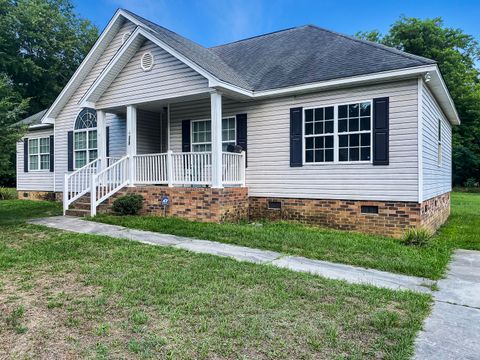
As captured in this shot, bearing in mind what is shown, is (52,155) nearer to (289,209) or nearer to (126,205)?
(126,205)

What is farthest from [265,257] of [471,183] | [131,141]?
[471,183]

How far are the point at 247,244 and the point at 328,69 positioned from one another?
501cm

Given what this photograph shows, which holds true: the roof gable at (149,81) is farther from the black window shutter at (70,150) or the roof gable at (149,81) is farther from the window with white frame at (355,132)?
the black window shutter at (70,150)

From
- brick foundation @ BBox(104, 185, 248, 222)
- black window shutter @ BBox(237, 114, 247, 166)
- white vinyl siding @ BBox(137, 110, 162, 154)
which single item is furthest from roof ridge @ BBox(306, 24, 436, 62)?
white vinyl siding @ BBox(137, 110, 162, 154)

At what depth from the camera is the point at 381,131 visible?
8.11 metres

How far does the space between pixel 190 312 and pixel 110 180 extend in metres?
7.82

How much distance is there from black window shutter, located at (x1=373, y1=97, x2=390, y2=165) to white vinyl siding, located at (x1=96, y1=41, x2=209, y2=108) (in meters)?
4.12

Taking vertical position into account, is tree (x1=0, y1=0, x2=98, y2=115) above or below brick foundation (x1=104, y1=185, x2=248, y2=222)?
above

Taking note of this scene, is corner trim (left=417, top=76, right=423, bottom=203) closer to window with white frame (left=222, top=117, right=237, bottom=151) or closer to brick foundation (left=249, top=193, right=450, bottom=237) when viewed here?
brick foundation (left=249, top=193, right=450, bottom=237)

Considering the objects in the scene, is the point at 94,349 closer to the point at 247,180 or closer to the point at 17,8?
the point at 247,180

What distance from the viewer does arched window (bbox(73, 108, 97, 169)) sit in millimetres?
13469

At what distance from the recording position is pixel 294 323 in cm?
338

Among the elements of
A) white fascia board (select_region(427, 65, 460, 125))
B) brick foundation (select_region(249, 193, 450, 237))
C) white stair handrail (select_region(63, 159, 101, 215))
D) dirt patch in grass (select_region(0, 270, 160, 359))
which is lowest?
dirt patch in grass (select_region(0, 270, 160, 359))


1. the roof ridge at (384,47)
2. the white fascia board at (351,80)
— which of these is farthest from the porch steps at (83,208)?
the roof ridge at (384,47)
